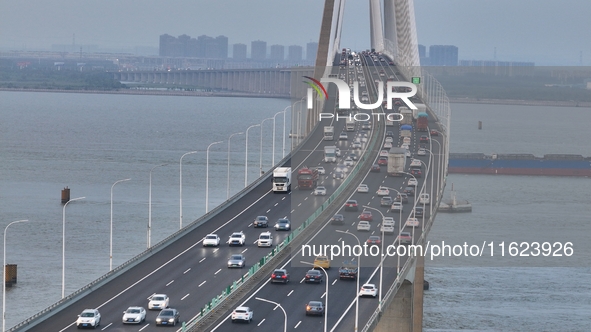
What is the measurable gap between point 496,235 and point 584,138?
77480 mm

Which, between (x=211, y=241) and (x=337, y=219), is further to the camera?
(x=337, y=219)

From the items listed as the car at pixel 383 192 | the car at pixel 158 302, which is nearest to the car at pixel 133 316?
the car at pixel 158 302

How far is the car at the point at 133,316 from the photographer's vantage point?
96.8 ft

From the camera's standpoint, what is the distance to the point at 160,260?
37188 mm

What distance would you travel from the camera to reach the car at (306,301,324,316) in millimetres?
30969

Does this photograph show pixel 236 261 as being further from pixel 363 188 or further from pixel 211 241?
pixel 363 188

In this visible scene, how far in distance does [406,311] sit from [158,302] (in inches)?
438

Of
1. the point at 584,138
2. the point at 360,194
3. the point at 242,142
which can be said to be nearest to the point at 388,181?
the point at 360,194

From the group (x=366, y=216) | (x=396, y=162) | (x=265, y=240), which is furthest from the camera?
(x=396, y=162)

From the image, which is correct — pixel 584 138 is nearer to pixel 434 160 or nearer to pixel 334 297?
pixel 434 160

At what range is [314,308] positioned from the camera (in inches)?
1222

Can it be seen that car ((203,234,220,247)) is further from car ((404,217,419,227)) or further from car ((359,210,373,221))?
car ((404,217,419,227))

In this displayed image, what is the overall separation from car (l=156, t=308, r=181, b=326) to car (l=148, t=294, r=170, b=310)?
4.19ft

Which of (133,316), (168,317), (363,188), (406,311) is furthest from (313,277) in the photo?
(363,188)
